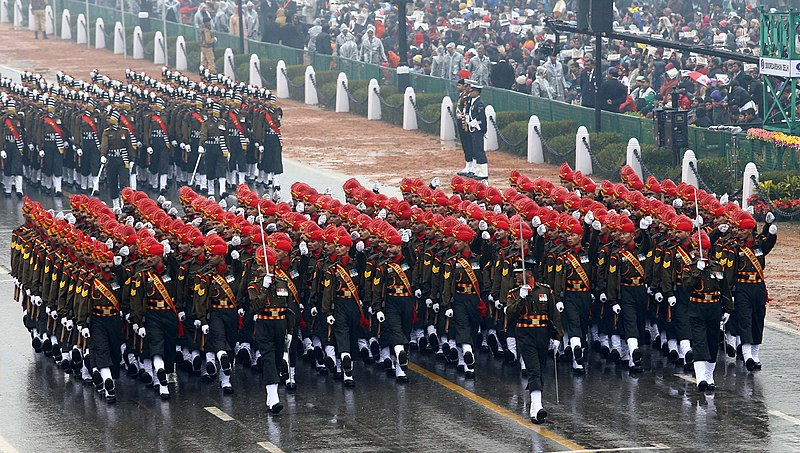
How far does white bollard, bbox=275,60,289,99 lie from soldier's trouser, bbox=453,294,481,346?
992 inches

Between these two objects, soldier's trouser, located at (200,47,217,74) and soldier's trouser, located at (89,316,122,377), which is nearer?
soldier's trouser, located at (89,316,122,377)

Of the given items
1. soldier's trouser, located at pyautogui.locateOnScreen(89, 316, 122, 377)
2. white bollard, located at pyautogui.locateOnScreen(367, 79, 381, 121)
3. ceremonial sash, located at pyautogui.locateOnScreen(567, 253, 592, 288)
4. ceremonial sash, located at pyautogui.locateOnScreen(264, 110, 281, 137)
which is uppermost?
ceremonial sash, located at pyautogui.locateOnScreen(264, 110, 281, 137)

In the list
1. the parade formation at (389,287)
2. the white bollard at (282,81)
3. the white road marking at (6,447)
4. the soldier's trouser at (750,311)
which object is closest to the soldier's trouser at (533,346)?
the parade formation at (389,287)

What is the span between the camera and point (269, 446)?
1717cm

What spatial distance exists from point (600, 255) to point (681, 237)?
0.87 metres

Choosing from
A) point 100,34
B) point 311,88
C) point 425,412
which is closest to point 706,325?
point 425,412

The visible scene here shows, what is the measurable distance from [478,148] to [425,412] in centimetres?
1492

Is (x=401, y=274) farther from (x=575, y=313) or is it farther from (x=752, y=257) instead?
(x=752, y=257)

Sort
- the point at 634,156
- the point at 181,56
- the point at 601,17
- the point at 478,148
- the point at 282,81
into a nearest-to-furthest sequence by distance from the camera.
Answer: the point at 634,156
the point at 601,17
the point at 478,148
the point at 282,81
the point at 181,56

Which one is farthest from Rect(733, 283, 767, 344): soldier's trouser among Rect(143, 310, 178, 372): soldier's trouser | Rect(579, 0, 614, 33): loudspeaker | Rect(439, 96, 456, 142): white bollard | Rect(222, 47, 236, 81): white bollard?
Rect(222, 47, 236, 81): white bollard

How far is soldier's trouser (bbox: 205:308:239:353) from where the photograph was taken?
19.3 m

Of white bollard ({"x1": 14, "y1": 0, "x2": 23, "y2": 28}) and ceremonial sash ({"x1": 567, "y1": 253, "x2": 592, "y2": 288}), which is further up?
white bollard ({"x1": 14, "y1": 0, "x2": 23, "y2": 28})

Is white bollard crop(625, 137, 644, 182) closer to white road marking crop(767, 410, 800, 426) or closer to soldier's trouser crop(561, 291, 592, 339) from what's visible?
soldier's trouser crop(561, 291, 592, 339)

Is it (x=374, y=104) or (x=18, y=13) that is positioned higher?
(x=18, y=13)
